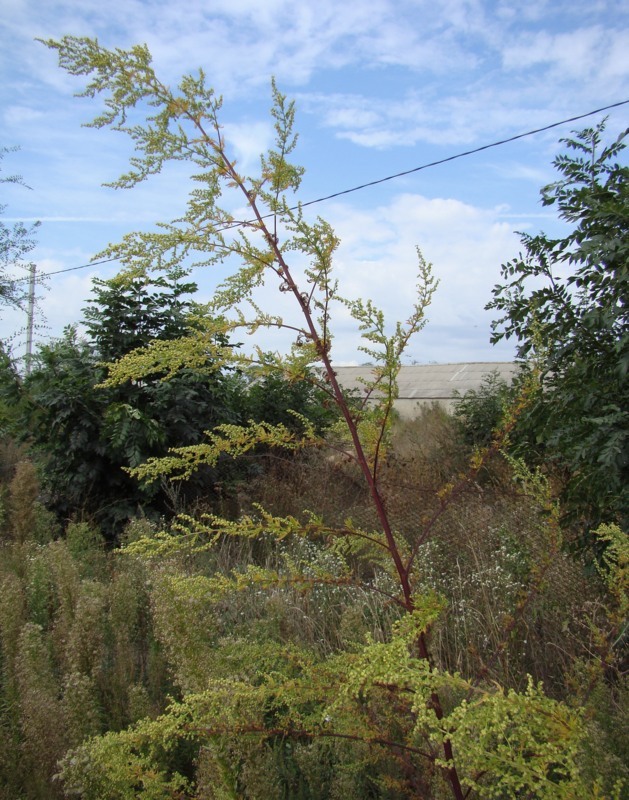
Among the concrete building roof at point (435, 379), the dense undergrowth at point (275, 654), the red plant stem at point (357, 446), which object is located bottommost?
the dense undergrowth at point (275, 654)

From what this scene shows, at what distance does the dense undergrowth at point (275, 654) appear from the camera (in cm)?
174

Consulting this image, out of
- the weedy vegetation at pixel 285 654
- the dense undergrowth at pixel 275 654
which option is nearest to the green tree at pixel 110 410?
the dense undergrowth at pixel 275 654

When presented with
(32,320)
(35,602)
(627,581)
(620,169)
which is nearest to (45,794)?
(35,602)

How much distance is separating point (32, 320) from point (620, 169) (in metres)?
11.8

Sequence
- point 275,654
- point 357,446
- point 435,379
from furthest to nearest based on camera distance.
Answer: point 435,379, point 275,654, point 357,446

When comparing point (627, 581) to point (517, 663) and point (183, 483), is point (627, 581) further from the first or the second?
point (183, 483)

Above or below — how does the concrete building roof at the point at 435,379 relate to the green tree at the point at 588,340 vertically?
above

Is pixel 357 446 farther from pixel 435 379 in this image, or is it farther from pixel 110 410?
pixel 435 379

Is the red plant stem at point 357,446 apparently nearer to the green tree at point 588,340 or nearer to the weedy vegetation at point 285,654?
the weedy vegetation at point 285,654

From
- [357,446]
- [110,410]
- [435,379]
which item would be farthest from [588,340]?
[435,379]

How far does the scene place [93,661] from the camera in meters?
2.87

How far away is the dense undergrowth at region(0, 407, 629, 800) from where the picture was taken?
1744mm

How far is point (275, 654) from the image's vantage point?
1962mm

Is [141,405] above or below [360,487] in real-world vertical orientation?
above
